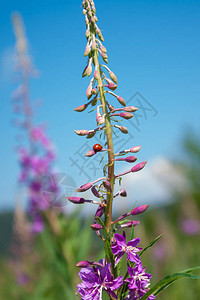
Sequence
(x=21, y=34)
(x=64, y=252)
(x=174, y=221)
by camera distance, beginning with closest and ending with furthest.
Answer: (x=64, y=252)
(x=21, y=34)
(x=174, y=221)

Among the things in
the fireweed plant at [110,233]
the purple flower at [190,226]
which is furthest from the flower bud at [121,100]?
the purple flower at [190,226]

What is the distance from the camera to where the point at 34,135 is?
4.84m

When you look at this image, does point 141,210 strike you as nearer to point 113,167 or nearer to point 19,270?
point 113,167

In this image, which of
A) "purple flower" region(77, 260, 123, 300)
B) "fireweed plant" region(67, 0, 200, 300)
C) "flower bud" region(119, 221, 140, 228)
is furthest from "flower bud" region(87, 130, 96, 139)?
"purple flower" region(77, 260, 123, 300)

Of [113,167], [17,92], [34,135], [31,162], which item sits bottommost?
[113,167]

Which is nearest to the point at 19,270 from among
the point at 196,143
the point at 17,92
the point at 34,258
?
the point at 34,258

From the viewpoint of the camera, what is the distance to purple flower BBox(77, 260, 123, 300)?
46.2 inches

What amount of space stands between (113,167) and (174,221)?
11345mm

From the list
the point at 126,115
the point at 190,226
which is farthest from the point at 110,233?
the point at 190,226

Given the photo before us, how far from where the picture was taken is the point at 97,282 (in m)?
1.21

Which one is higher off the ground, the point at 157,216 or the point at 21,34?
the point at 21,34

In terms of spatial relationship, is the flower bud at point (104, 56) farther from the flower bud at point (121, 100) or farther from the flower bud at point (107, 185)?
the flower bud at point (107, 185)

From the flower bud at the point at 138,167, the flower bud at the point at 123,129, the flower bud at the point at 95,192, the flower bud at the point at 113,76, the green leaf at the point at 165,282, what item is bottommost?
the green leaf at the point at 165,282

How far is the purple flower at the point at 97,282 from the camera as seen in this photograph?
1174mm
